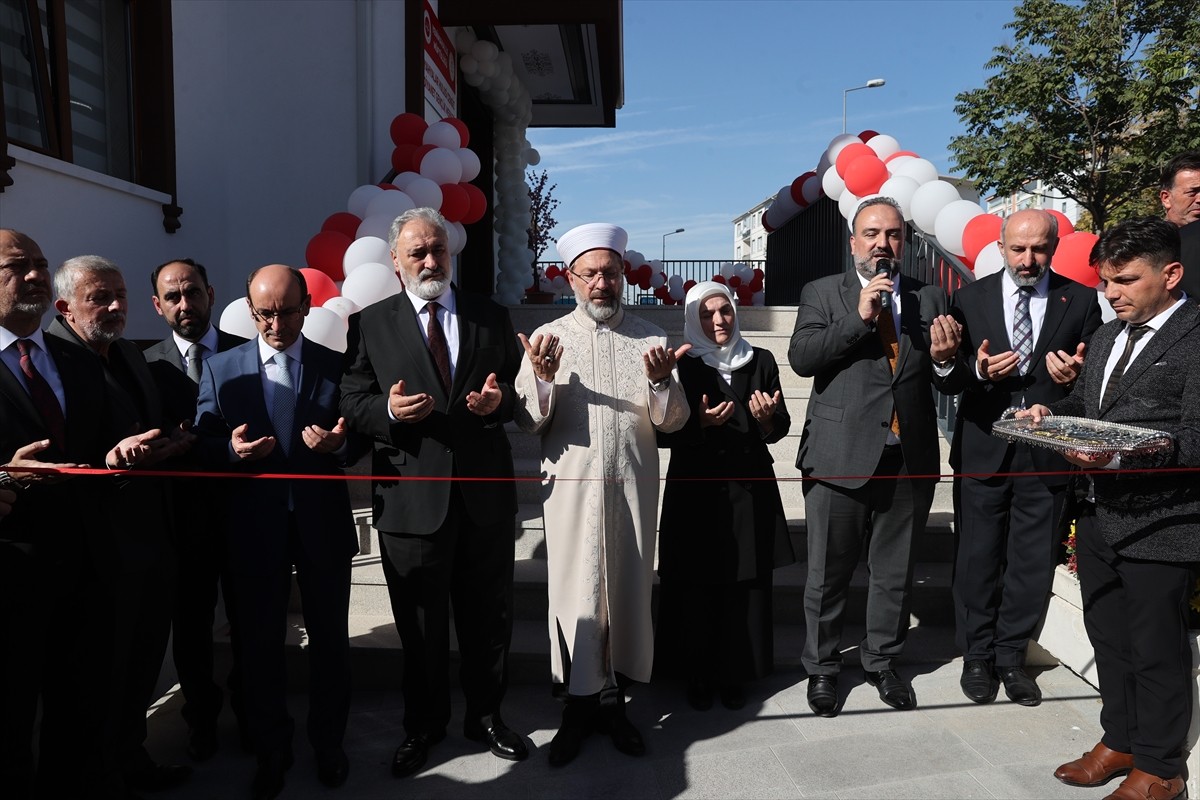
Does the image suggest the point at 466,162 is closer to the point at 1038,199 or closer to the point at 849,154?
the point at 849,154

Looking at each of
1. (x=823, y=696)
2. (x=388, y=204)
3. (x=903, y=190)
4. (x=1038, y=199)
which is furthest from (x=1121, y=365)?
(x=1038, y=199)

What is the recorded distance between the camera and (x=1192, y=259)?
3.45 m

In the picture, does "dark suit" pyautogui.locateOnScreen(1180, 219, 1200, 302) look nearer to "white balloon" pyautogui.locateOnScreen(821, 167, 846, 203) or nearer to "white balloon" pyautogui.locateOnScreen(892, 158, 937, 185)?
"white balloon" pyautogui.locateOnScreen(892, 158, 937, 185)

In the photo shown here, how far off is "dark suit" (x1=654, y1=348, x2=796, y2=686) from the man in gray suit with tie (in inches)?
7.2

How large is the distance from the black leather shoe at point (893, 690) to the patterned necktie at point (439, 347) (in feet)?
7.40

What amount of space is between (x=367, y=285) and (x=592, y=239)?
1934 millimetres

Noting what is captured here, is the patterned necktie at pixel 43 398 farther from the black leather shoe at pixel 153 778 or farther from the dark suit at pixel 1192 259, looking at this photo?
the dark suit at pixel 1192 259

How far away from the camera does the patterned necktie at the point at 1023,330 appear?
360 cm

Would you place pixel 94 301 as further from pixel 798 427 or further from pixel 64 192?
pixel 798 427

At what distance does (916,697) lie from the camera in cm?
380

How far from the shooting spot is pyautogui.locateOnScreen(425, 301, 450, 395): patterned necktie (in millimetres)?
3215

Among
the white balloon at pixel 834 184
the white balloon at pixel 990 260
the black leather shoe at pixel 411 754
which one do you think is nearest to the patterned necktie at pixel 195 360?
the black leather shoe at pixel 411 754

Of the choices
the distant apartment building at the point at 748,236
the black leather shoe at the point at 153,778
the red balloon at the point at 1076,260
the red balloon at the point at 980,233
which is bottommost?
the black leather shoe at the point at 153,778

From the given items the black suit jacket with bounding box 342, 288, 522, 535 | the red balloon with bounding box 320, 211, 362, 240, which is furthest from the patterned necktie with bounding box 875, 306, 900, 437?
the red balloon with bounding box 320, 211, 362, 240
